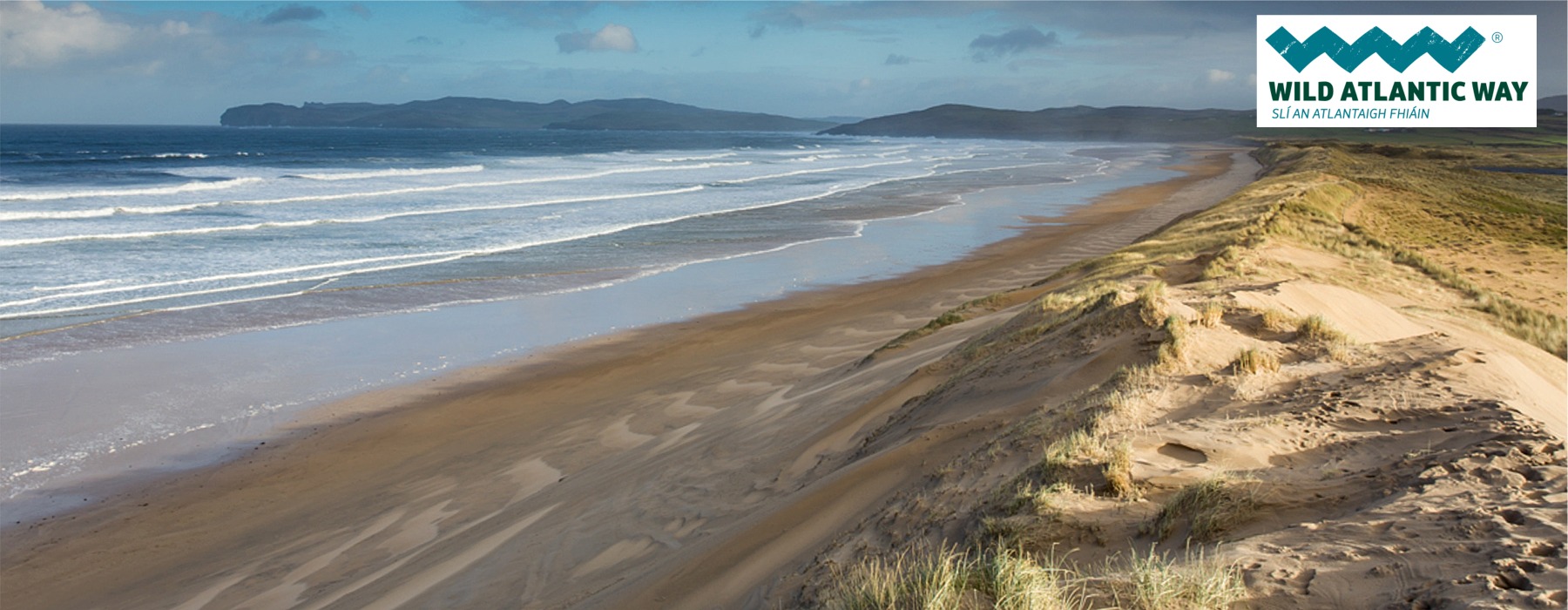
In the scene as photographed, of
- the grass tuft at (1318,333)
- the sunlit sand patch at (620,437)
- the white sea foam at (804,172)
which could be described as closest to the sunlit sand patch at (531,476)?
the sunlit sand patch at (620,437)

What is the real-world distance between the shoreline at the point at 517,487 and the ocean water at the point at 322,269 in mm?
1322

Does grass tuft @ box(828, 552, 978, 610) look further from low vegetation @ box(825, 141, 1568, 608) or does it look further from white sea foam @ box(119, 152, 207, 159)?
white sea foam @ box(119, 152, 207, 159)

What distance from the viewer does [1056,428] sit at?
4.76 m

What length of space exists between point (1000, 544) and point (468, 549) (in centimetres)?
405

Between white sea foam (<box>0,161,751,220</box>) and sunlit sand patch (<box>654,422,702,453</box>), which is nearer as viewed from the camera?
sunlit sand patch (<box>654,422,702,453</box>)

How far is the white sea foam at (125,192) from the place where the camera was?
34.7 meters

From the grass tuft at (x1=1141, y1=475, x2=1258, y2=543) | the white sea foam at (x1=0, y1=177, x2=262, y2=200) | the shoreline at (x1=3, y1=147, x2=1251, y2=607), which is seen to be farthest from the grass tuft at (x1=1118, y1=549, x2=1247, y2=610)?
the white sea foam at (x1=0, y1=177, x2=262, y2=200)

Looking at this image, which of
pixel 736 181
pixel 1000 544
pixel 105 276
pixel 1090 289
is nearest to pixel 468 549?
pixel 1000 544

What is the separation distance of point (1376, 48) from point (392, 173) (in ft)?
A: 140

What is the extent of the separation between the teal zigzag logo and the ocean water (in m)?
8.25

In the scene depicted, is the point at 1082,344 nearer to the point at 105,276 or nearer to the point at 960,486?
the point at 960,486

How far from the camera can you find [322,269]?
19609mm

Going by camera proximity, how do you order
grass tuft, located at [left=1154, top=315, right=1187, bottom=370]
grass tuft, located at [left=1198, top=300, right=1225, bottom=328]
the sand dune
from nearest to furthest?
the sand dune → grass tuft, located at [left=1154, top=315, right=1187, bottom=370] → grass tuft, located at [left=1198, top=300, right=1225, bottom=328]

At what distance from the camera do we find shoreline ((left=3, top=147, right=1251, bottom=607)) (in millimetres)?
5805
